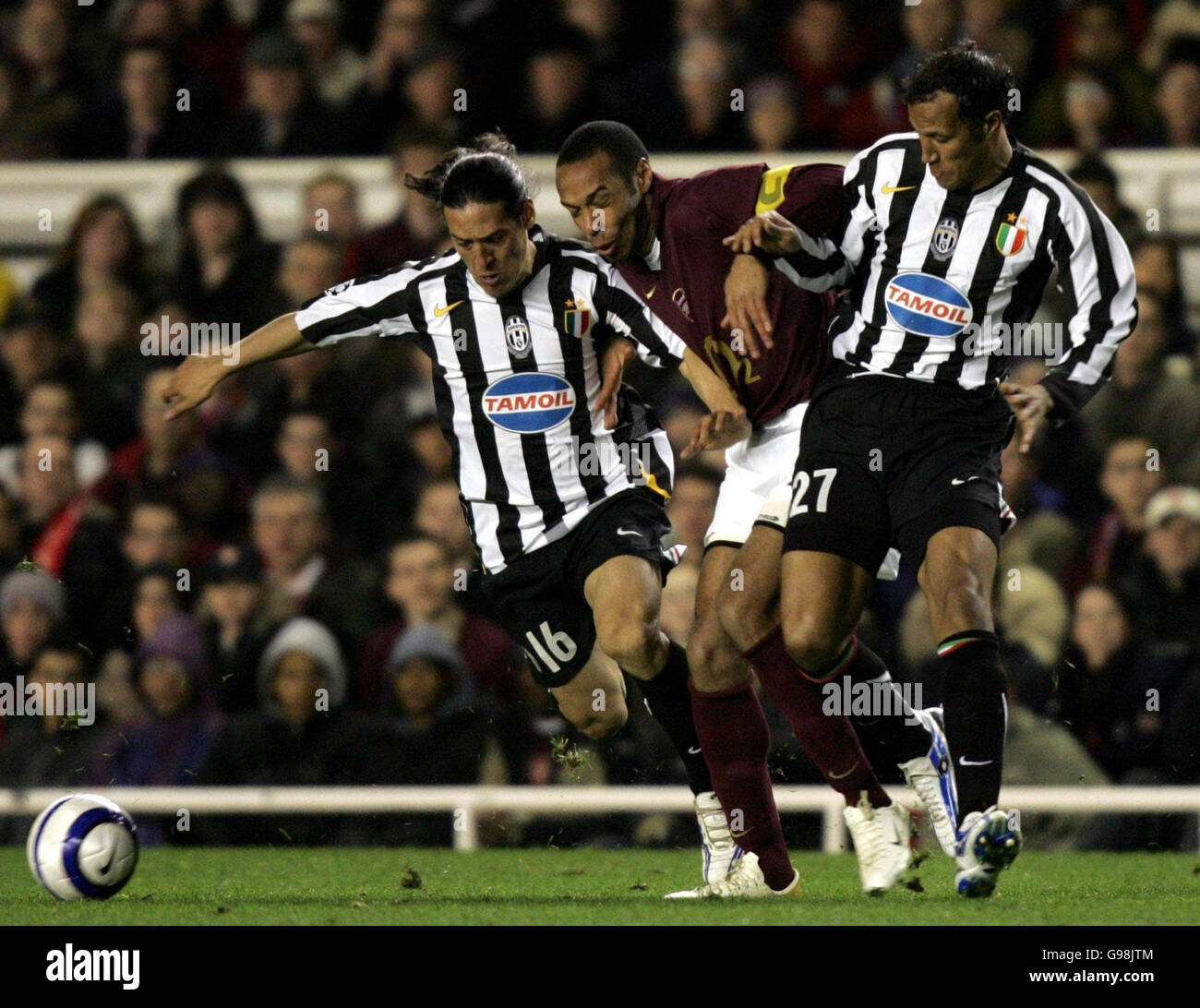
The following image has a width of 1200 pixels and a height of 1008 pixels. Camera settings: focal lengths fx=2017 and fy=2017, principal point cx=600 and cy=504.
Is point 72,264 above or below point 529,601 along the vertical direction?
above

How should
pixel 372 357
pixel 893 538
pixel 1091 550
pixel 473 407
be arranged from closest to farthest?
pixel 893 538
pixel 473 407
pixel 1091 550
pixel 372 357

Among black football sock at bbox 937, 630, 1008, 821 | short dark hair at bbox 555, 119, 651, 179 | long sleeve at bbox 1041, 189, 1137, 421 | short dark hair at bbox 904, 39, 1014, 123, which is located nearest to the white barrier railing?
black football sock at bbox 937, 630, 1008, 821

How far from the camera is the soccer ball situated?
5137 mm

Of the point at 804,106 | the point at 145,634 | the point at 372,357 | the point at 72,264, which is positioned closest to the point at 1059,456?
the point at 804,106

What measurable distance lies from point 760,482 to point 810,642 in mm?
634

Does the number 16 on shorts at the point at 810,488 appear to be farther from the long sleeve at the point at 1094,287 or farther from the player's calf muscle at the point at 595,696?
the player's calf muscle at the point at 595,696

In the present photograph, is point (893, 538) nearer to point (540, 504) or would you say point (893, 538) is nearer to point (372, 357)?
point (540, 504)

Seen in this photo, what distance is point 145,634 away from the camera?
7895 millimetres

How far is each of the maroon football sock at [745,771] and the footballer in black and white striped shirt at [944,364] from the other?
0.30 metres

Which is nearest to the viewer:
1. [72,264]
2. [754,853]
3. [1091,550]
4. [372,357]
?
[754,853]

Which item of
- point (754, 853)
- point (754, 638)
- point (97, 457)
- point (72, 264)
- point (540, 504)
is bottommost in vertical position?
point (754, 853)

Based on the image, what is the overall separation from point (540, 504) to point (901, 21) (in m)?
4.66

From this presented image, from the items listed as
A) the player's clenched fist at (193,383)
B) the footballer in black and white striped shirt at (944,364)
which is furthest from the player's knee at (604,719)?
the player's clenched fist at (193,383)

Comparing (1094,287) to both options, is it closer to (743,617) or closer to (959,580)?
(959,580)
